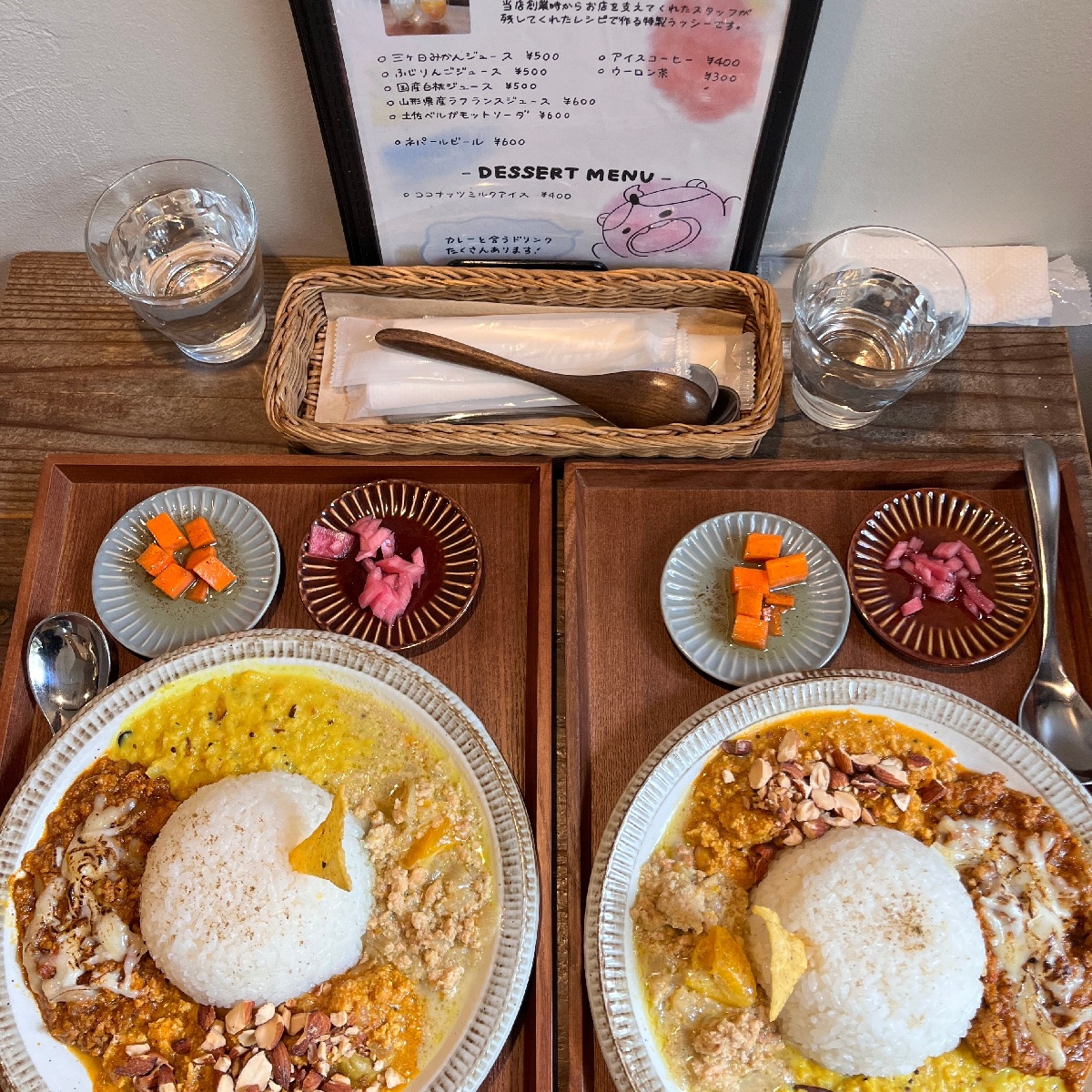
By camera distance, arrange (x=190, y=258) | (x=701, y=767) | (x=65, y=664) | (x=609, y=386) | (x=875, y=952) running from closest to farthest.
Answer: (x=875, y=952) → (x=701, y=767) → (x=65, y=664) → (x=609, y=386) → (x=190, y=258)

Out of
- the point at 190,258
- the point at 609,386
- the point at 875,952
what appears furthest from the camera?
the point at 190,258

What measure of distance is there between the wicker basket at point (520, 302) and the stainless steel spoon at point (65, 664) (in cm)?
53

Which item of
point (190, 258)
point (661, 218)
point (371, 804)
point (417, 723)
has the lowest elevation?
point (371, 804)

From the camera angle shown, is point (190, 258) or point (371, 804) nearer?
point (371, 804)

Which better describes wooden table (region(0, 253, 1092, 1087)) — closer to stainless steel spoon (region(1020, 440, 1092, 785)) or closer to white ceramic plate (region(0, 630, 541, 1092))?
stainless steel spoon (region(1020, 440, 1092, 785))

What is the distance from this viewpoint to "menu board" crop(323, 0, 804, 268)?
1412 mm

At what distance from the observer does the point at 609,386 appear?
1.72 metres

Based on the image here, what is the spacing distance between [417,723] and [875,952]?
0.84m

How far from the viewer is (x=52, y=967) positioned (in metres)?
1.40

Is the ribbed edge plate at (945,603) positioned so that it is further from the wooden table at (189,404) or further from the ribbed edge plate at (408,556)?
the ribbed edge plate at (408,556)

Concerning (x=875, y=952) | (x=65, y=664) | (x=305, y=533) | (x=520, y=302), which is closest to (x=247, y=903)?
(x=65, y=664)

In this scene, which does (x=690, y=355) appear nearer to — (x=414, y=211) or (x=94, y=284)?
(x=414, y=211)

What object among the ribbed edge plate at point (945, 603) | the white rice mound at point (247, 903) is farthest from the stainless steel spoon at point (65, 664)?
the ribbed edge plate at point (945, 603)

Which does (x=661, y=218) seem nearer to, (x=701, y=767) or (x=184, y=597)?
(x=701, y=767)
